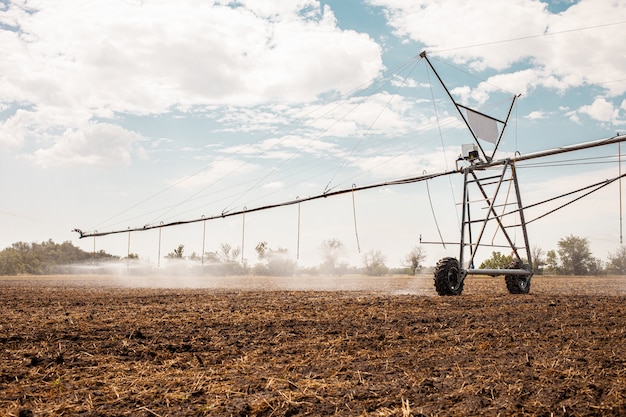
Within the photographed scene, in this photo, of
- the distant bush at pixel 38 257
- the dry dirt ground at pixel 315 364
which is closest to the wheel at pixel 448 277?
the dry dirt ground at pixel 315 364

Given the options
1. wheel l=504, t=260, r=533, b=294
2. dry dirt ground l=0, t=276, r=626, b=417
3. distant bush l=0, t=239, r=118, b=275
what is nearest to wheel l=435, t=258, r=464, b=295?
wheel l=504, t=260, r=533, b=294

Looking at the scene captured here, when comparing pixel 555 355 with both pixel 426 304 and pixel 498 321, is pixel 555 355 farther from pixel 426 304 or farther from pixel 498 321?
pixel 426 304

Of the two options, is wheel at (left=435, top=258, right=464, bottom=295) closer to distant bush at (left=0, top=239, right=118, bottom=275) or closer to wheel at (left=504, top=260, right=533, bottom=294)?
wheel at (left=504, top=260, right=533, bottom=294)

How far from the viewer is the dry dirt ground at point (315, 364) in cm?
475

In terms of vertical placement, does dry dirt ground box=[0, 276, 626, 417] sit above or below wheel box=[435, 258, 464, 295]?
below

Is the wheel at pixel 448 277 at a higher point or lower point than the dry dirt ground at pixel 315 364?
higher

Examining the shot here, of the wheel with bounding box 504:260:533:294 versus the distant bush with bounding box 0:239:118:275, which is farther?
the distant bush with bounding box 0:239:118:275

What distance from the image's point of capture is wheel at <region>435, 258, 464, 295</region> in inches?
651

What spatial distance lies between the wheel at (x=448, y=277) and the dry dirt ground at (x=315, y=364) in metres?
5.19

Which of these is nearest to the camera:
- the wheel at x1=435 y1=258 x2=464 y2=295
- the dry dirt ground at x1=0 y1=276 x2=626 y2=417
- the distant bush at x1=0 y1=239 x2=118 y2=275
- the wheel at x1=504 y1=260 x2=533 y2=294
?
the dry dirt ground at x1=0 y1=276 x2=626 y2=417

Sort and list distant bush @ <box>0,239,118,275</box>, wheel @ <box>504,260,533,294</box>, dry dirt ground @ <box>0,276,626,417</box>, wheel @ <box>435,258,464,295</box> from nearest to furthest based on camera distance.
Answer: dry dirt ground @ <box>0,276,626,417</box>
wheel @ <box>435,258,464,295</box>
wheel @ <box>504,260,533,294</box>
distant bush @ <box>0,239,118,275</box>

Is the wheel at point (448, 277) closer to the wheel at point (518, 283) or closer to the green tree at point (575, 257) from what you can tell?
the wheel at point (518, 283)

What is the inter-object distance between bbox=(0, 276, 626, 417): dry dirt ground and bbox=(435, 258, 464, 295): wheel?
5185mm

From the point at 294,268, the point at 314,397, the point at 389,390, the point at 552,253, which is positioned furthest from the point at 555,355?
the point at 552,253
